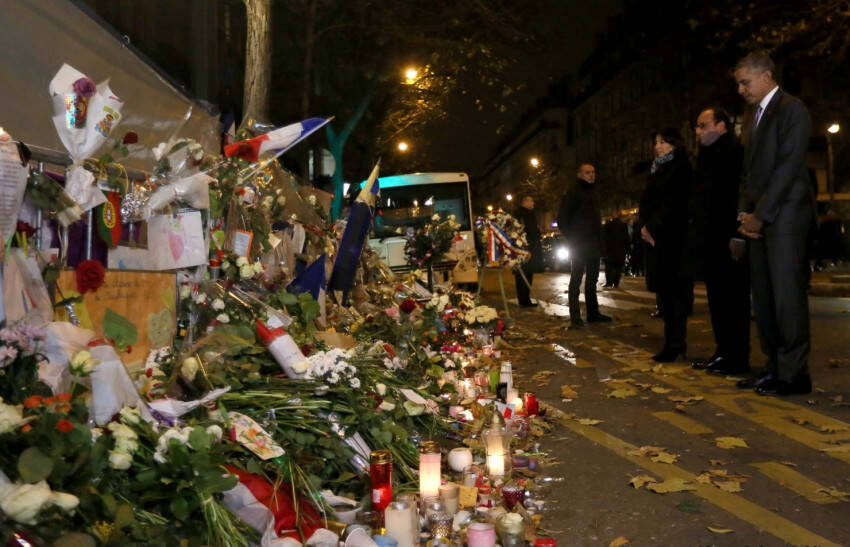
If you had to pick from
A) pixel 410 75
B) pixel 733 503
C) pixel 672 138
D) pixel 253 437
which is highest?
pixel 410 75

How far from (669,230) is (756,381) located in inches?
78.4

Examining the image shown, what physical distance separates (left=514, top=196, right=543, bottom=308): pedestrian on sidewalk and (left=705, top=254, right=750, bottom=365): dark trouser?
7001 mm

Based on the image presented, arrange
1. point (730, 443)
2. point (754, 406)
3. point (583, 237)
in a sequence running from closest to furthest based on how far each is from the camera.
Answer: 1. point (730, 443)
2. point (754, 406)
3. point (583, 237)

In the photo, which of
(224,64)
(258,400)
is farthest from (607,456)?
(224,64)

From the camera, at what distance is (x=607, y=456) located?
4.47 metres

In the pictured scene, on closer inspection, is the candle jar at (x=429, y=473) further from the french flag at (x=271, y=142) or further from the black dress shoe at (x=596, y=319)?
the black dress shoe at (x=596, y=319)

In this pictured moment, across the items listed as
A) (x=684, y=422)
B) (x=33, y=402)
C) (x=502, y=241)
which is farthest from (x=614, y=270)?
(x=33, y=402)

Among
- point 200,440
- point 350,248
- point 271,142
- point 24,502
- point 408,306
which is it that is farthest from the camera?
point 350,248

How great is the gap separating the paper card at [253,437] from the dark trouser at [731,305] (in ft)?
15.3

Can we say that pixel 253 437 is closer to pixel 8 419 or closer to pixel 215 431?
pixel 215 431

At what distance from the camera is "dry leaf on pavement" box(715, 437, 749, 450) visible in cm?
456

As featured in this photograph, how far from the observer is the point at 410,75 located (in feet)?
70.3

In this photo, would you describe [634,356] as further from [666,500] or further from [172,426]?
[172,426]

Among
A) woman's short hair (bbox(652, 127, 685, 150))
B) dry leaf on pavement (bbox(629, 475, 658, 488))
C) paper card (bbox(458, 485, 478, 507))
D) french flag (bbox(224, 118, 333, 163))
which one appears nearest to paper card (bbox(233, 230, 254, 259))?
french flag (bbox(224, 118, 333, 163))
